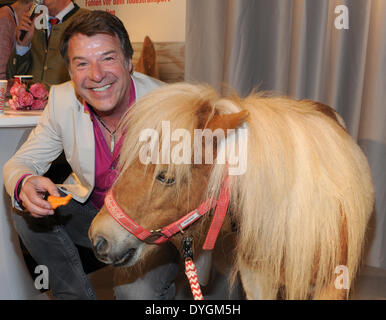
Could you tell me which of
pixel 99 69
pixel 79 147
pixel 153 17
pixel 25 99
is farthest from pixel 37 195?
pixel 153 17

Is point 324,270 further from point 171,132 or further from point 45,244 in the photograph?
point 45,244

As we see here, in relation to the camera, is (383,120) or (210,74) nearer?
(383,120)

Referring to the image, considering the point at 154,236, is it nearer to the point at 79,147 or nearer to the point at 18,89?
the point at 79,147

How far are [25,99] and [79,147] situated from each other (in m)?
0.55

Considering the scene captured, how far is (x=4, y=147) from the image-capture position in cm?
139

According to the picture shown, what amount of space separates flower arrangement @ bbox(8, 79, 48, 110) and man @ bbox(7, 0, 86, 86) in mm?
349

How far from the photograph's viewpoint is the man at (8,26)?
2174 mm

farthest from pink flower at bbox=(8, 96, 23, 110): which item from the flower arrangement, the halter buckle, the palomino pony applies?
the halter buckle

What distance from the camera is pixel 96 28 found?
1.04 metres

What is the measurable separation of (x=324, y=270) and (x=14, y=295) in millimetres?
1158

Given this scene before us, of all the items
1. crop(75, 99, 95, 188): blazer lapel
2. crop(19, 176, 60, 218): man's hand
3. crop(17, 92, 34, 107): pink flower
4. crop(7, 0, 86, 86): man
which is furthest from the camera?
crop(7, 0, 86, 86): man

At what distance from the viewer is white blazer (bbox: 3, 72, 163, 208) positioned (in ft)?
3.79

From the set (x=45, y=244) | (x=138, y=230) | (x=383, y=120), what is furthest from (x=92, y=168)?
(x=383, y=120)

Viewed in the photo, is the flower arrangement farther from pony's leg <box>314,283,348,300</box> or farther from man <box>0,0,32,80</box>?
pony's leg <box>314,283,348,300</box>
